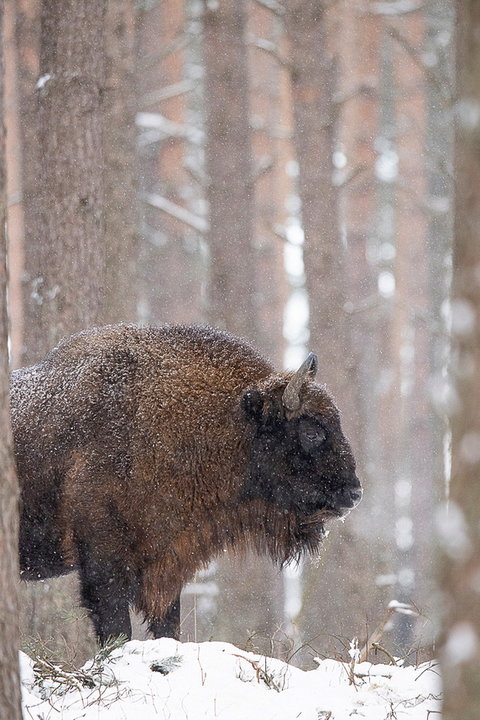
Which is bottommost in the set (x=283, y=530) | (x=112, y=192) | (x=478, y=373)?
(x=283, y=530)

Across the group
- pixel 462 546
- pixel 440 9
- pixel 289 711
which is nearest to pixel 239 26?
pixel 440 9

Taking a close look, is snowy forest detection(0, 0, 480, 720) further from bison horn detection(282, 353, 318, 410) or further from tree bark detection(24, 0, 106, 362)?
bison horn detection(282, 353, 318, 410)

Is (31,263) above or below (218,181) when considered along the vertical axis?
below

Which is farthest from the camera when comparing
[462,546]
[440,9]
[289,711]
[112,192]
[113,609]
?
[440,9]

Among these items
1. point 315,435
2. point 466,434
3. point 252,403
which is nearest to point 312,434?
point 315,435

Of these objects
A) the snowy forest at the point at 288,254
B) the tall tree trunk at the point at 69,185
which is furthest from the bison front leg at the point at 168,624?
the tall tree trunk at the point at 69,185

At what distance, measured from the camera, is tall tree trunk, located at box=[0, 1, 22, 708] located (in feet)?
10.7

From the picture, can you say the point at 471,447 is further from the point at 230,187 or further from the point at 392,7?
the point at 392,7

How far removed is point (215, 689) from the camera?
4.41 m

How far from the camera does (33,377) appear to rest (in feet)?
20.5

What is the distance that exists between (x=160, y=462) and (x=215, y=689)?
5.68 feet

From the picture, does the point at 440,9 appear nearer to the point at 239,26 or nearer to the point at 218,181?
the point at 239,26

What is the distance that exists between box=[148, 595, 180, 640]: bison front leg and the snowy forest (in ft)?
1.73

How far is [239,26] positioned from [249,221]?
2582mm
